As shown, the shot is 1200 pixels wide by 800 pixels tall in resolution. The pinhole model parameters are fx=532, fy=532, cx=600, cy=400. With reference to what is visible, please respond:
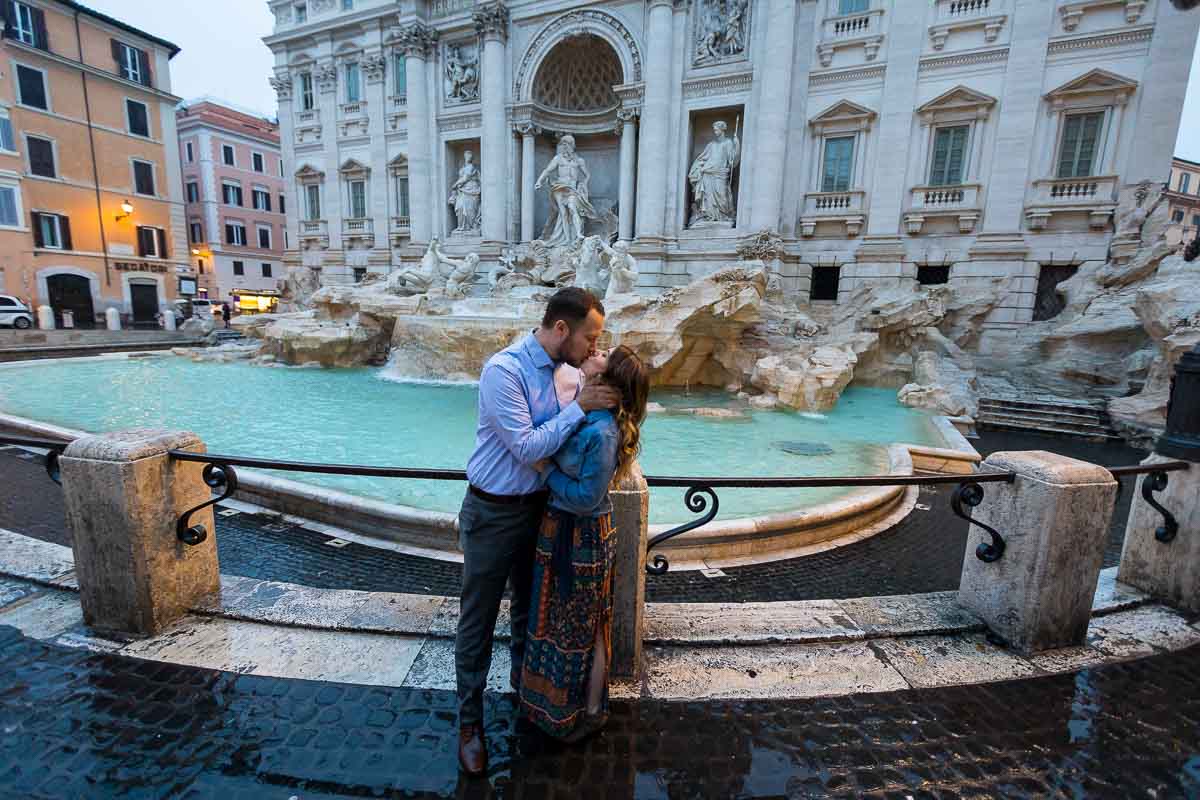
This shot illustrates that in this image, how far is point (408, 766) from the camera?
195 cm

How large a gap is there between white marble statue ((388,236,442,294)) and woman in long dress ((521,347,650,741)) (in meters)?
15.6

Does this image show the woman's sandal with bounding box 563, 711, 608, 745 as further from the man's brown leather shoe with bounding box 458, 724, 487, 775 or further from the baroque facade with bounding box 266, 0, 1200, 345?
the baroque facade with bounding box 266, 0, 1200, 345

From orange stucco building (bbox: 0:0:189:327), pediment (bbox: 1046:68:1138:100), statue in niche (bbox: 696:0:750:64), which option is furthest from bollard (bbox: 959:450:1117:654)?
orange stucco building (bbox: 0:0:189:327)

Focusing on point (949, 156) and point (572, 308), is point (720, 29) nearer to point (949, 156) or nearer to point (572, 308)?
point (949, 156)

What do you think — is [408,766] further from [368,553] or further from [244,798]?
[368,553]

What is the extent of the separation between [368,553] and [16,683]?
2200 mm

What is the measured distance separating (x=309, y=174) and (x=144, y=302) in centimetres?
1217

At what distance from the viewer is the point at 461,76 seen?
21031mm

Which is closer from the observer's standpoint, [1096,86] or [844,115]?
[1096,86]

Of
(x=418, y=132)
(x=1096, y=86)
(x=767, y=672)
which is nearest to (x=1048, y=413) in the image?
(x=1096, y=86)

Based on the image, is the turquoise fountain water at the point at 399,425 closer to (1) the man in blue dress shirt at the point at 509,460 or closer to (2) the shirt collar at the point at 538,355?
(1) the man in blue dress shirt at the point at 509,460

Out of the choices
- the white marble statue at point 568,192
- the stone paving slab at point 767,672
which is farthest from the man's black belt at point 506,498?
the white marble statue at point 568,192

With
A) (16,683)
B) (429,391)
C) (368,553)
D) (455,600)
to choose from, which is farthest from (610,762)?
(429,391)

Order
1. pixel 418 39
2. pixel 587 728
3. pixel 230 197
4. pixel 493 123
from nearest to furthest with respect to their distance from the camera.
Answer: pixel 587 728, pixel 493 123, pixel 418 39, pixel 230 197
